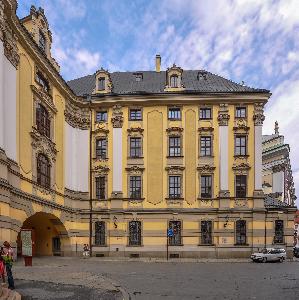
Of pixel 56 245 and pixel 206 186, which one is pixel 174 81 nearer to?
pixel 206 186

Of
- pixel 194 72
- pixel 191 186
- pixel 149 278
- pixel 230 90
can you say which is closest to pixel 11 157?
pixel 149 278

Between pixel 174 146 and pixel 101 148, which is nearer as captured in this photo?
pixel 174 146

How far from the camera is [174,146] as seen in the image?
38.2 meters

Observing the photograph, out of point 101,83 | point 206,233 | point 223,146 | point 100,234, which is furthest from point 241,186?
Result: point 101,83

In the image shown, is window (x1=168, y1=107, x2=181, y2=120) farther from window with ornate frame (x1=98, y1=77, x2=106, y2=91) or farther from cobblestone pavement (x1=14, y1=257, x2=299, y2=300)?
cobblestone pavement (x1=14, y1=257, x2=299, y2=300)

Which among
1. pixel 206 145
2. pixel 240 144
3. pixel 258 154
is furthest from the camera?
pixel 206 145

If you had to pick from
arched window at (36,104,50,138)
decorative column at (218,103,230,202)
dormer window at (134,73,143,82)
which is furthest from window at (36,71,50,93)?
decorative column at (218,103,230,202)

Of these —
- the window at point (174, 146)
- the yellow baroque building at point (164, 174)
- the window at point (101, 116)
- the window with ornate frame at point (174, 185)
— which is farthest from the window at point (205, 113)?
the window at point (101, 116)

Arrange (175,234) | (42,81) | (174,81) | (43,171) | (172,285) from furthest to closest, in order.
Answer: (174,81) → (175,234) → (42,81) → (43,171) → (172,285)

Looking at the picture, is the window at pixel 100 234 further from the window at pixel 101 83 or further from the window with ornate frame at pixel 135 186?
the window at pixel 101 83

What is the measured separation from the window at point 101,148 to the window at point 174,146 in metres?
6.24

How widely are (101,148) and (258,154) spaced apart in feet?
48.7

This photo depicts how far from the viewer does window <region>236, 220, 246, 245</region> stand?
36781 millimetres

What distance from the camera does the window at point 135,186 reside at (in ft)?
123
